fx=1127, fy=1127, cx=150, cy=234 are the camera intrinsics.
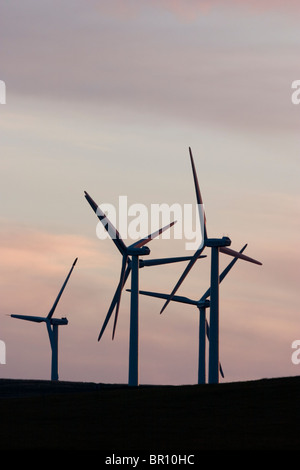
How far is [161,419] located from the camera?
5941 cm

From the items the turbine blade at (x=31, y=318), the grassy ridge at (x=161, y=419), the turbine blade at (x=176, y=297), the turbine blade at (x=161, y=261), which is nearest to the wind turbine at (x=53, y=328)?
the turbine blade at (x=31, y=318)

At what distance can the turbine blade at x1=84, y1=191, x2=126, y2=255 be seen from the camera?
4113 inches

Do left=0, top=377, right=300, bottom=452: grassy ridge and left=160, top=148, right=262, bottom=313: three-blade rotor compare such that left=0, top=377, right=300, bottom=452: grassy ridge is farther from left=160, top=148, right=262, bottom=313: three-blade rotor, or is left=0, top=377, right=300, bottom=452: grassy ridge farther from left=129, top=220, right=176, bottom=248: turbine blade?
left=129, top=220, right=176, bottom=248: turbine blade

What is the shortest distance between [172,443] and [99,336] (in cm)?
6077

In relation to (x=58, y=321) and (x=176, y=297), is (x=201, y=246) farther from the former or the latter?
(x=58, y=321)

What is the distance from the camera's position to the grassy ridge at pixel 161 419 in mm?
51844

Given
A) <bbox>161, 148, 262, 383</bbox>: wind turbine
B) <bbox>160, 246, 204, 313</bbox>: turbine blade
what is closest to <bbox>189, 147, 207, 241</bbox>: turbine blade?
<bbox>161, 148, 262, 383</bbox>: wind turbine

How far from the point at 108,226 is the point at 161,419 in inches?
2048

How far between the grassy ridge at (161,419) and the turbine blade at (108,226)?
31.8 meters

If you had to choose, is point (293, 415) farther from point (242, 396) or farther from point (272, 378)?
point (272, 378)

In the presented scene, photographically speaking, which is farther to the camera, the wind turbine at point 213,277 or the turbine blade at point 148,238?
the turbine blade at point 148,238

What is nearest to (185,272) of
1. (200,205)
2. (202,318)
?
(200,205)

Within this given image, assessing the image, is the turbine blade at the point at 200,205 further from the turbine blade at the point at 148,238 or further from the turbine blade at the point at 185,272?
the turbine blade at the point at 148,238
